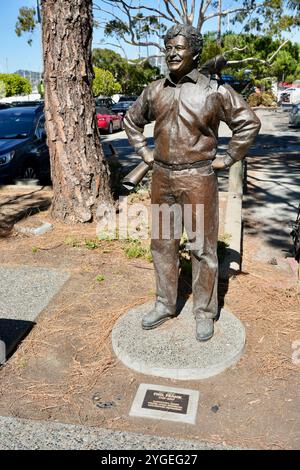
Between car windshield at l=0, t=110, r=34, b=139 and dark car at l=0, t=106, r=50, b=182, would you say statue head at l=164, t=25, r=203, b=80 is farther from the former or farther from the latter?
car windshield at l=0, t=110, r=34, b=139

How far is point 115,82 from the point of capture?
47219 mm

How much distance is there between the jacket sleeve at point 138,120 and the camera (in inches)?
127

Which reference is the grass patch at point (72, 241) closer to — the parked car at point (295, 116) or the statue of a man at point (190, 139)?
the statue of a man at point (190, 139)

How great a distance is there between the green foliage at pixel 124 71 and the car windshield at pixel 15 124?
3033 cm

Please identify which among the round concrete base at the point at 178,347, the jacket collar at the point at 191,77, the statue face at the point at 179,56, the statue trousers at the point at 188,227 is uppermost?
the statue face at the point at 179,56

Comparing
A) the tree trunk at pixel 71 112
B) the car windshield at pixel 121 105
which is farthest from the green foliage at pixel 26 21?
the tree trunk at pixel 71 112

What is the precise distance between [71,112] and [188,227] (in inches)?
137

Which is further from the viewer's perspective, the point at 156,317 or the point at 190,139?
the point at 156,317

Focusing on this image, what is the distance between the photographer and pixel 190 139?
2.96 m

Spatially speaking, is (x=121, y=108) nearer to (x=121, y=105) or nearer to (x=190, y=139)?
(x=121, y=105)

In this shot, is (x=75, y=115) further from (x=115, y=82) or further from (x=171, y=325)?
(x=115, y=82)

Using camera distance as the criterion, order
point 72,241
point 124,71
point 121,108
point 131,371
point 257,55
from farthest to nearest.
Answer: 1. point 124,71
2. point 257,55
3. point 121,108
4. point 72,241
5. point 131,371

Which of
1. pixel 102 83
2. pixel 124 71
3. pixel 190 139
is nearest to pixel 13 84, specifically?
pixel 102 83
